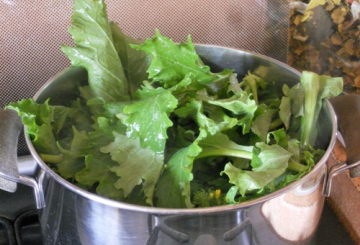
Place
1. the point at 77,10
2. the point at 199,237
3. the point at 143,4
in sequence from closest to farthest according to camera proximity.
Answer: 1. the point at 199,237
2. the point at 77,10
3. the point at 143,4

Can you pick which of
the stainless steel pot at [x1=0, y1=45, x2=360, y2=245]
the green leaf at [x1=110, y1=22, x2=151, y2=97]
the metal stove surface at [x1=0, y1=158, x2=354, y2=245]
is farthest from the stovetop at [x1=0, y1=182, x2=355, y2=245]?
the green leaf at [x1=110, y1=22, x2=151, y2=97]

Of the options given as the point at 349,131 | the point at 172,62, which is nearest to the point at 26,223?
the point at 172,62

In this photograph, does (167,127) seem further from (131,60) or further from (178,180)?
(131,60)

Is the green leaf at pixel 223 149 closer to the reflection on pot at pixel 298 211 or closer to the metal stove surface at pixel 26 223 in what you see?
the reflection on pot at pixel 298 211

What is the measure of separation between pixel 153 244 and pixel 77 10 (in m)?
0.26

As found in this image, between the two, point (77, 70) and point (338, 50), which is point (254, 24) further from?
point (77, 70)

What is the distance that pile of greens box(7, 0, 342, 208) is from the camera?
437 mm

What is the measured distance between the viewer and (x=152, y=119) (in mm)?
438

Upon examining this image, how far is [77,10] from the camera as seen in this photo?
51 cm

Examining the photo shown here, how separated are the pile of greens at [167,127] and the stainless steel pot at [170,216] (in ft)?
0.07

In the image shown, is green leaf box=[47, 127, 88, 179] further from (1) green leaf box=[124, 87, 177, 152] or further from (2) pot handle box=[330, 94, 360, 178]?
(2) pot handle box=[330, 94, 360, 178]

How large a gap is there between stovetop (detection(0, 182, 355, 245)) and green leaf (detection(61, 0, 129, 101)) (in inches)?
7.8

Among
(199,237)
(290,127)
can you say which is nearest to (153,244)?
(199,237)

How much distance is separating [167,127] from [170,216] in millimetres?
86
